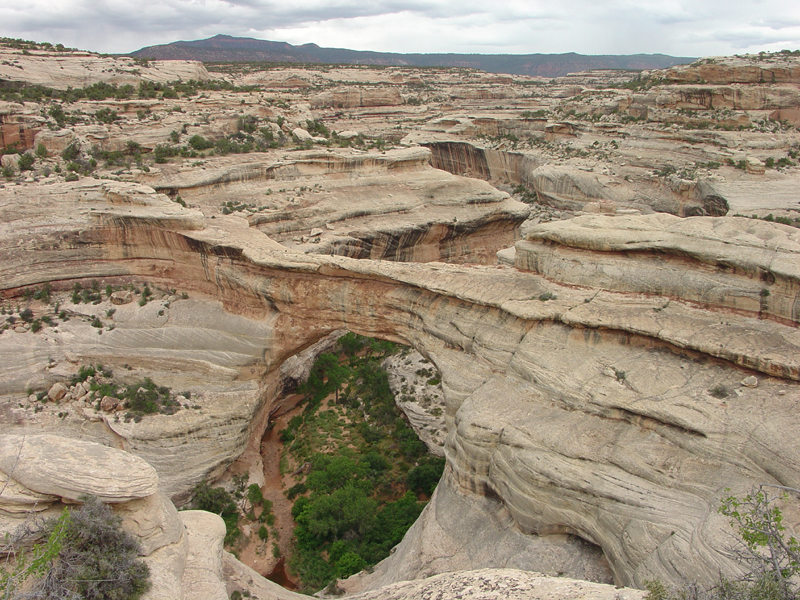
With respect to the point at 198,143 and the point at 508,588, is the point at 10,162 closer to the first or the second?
the point at 198,143

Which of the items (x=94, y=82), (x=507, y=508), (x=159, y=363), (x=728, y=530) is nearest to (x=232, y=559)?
(x=507, y=508)

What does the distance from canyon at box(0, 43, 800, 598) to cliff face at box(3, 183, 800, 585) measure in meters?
0.05

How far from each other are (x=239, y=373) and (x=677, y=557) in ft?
47.2

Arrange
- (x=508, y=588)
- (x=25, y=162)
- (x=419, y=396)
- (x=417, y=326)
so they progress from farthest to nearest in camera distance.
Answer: (x=419, y=396) → (x=25, y=162) → (x=417, y=326) → (x=508, y=588)

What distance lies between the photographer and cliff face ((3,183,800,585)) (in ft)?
32.8

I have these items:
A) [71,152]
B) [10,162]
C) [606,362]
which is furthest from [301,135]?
[606,362]

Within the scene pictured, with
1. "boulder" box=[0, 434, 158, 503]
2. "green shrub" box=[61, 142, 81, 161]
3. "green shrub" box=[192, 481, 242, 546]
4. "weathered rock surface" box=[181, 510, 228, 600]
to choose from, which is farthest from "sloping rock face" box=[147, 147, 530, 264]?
"boulder" box=[0, 434, 158, 503]

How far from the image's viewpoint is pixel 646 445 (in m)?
10.9

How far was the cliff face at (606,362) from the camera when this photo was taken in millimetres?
9992

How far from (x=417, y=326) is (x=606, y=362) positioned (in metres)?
6.07

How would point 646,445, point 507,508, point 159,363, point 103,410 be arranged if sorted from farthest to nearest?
point 159,363, point 103,410, point 507,508, point 646,445

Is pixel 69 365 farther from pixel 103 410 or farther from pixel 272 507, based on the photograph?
pixel 272 507

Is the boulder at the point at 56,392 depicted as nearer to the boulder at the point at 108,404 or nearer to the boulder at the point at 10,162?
the boulder at the point at 108,404

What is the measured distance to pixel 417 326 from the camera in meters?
17.1
